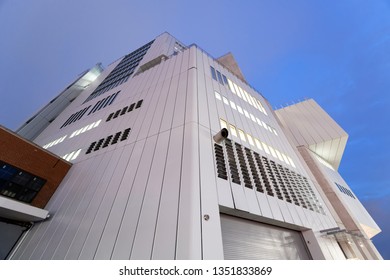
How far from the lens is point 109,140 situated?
9.99 metres

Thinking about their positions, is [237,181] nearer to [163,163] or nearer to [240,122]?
[163,163]

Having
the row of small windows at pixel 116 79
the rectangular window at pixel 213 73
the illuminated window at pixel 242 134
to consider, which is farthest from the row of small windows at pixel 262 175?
the row of small windows at pixel 116 79

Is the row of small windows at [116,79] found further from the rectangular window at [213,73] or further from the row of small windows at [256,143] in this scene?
the row of small windows at [256,143]

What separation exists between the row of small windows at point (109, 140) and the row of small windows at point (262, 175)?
4883 mm

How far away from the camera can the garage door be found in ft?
17.9

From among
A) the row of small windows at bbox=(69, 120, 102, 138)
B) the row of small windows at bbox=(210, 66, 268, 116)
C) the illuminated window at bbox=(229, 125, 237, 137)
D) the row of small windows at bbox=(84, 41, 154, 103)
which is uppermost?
the row of small windows at bbox=(84, 41, 154, 103)

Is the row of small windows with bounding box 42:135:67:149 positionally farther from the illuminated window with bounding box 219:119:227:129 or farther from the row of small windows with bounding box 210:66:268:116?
the illuminated window with bounding box 219:119:227:129

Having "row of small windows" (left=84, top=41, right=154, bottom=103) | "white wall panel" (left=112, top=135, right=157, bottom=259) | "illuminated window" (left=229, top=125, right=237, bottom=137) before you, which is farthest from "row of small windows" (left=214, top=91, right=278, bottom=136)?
"row of small windows" (left=84, top=41, right=154, bottom=103)

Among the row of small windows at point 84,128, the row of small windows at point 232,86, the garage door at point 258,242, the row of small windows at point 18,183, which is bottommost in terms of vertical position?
the garage door at point 258,242

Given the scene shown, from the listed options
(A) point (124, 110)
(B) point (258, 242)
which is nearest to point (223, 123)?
(B) point (258, 242)

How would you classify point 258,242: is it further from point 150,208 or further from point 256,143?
point 256,143

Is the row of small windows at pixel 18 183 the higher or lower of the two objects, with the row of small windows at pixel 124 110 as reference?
lower

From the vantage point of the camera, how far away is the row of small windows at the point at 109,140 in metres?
9.49

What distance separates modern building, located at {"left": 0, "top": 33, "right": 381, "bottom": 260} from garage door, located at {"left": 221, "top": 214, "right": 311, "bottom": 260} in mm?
34
